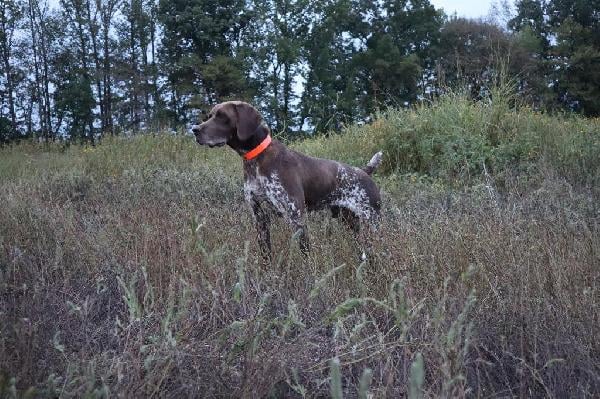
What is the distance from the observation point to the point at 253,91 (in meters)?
30.3

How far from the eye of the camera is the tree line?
30.0 m

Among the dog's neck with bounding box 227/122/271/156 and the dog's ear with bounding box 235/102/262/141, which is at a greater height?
the dog's ear with bounding box 235/102/262/141

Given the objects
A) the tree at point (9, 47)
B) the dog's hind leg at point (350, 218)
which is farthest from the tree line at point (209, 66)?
the dog's hind leg at point (350, 218)

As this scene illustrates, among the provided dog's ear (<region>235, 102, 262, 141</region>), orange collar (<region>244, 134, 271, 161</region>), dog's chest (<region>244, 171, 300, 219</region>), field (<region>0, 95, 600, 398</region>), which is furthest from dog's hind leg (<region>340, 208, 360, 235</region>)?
dog's ear (<region>235, 102, 262, 141</region>)

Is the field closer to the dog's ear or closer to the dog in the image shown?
the dog

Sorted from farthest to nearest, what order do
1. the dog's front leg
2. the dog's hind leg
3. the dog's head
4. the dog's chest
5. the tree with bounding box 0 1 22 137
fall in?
the tree with bounding box 0 1 22 137 < the dog's hind leg < the dog's head < the dog's chest < the dog's front leg

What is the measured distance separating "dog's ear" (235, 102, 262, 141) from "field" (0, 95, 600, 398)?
69cm

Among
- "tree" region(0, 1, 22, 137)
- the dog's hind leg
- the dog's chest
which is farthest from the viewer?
"tree" region(0, 1, 22, 137)

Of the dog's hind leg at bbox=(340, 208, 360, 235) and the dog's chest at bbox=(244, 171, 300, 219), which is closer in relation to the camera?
the dog's chest at bbox=(244, 171, 300, 219)

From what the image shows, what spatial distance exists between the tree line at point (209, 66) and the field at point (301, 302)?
23.0 m

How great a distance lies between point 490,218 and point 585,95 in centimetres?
3454

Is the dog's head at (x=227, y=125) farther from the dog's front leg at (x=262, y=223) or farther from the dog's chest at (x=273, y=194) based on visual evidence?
the dog's front leg at (x=262, y=223)

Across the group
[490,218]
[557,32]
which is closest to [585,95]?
[557,32]

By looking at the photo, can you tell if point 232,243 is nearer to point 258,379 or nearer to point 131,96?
point 258,379
